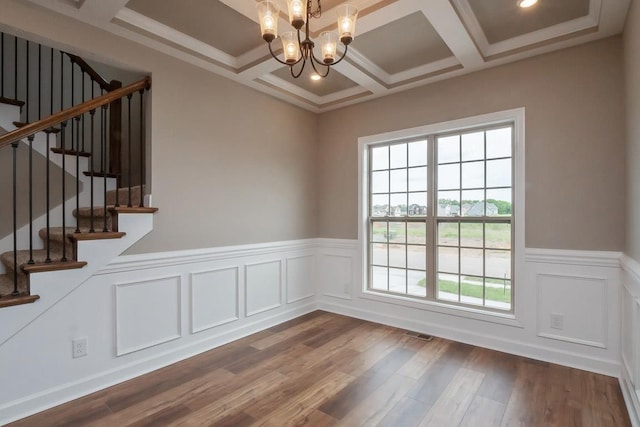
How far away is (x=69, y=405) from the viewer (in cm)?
226

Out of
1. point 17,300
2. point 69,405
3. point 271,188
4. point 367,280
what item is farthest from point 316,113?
point 69,405

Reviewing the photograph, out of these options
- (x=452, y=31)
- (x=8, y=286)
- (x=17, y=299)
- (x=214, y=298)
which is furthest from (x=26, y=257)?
(x=452, y=31)

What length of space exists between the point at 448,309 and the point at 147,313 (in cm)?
290

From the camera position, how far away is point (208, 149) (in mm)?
3189

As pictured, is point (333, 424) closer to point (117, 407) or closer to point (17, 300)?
point (117, 407)

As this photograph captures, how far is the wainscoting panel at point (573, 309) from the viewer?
2.68 meters

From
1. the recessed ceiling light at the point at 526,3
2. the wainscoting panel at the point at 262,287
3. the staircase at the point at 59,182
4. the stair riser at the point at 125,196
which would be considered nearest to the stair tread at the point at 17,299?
the staircase at the point at 59,182

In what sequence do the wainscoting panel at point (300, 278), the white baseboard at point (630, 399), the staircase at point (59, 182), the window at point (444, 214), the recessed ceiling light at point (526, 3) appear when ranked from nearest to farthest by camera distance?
the white baseboard at point (630, 399) → the staircase at point (59, 182) → the recessed ceiling light at point (526, 3) → the window at point (444, 214) → the wainscoting panel at point (300, 278)

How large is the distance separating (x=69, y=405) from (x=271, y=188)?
2577mm

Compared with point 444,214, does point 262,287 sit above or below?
below

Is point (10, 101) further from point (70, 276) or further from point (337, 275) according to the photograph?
point (337, 275)

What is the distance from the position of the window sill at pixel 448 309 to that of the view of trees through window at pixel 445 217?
0.28 feet

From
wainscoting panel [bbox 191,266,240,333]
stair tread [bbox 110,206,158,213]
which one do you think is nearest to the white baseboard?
wainscoting panel [bbox 191,266,240,333]

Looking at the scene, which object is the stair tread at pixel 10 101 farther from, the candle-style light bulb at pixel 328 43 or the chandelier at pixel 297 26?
the candle-style light bulb at pixel 328 43
